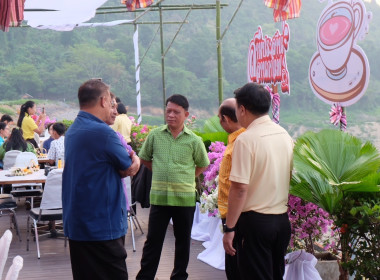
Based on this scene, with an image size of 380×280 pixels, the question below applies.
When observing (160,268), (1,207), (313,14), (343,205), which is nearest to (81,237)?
(343,205)

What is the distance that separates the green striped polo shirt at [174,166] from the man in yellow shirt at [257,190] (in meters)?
1.36

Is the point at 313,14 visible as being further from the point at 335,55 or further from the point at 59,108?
the point at 335,55

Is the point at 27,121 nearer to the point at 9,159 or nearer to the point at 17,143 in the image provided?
the point at 17,143

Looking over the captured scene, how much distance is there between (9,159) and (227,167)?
5455 millimetres

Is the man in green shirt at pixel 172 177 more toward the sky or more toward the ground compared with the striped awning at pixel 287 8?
more toward the ground

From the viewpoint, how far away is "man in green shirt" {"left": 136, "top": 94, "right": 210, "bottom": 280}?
14.9 ft

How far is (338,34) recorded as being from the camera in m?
5.43

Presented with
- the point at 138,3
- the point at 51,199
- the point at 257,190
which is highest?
the point at 138,3

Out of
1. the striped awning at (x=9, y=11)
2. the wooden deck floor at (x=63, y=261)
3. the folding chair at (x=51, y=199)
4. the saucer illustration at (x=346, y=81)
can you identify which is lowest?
the wooden deck floor at (x=63, y=261)

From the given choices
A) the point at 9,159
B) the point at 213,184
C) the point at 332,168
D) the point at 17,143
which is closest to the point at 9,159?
the point at 9,159

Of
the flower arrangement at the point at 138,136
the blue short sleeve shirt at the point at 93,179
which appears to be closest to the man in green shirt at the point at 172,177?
the blue short sleeve shirt at the point at 93,179

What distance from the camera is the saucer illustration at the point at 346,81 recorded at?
4.99 metres

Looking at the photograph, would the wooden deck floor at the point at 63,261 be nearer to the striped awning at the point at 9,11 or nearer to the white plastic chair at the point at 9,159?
the white plastic chair at the point at 9,159

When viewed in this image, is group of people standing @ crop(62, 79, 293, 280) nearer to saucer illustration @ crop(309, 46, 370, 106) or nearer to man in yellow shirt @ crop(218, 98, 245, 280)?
man in yellow shirt @ crop(218, 98, 245, 280)
